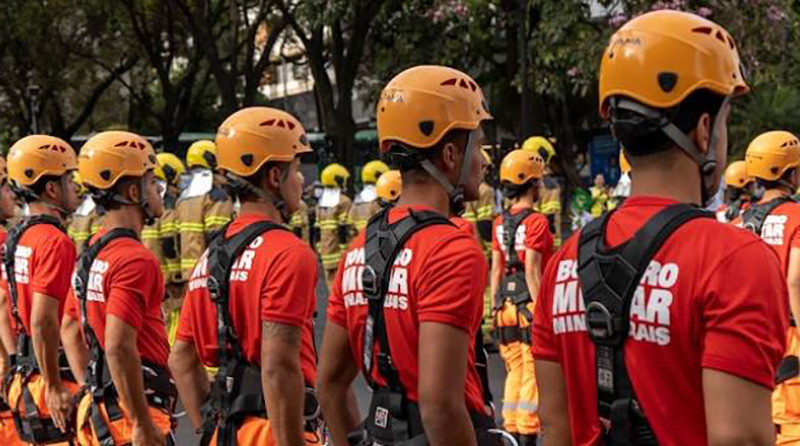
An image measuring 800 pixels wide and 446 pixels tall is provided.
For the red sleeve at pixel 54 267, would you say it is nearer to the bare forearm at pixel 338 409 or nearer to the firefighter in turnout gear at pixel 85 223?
the bare forearm at pixel 338 409

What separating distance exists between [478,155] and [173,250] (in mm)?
9402

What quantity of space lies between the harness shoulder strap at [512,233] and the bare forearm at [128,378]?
15.4 feet

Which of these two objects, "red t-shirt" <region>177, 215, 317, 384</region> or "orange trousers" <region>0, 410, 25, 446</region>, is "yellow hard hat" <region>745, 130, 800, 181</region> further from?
"orange trousers" <region>0, 410, 25, 446</region>

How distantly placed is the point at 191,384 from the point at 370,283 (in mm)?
1410

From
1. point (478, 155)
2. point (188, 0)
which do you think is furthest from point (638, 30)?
point (188, 0)

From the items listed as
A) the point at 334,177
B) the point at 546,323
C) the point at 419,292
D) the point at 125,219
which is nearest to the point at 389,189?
the point at 334,177

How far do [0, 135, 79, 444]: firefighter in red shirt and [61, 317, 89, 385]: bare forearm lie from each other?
65 millimetres

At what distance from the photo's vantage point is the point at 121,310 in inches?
217

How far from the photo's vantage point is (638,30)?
3072 millimetres

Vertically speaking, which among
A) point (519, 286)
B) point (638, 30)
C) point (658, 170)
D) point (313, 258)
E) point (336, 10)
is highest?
point (336, 10)

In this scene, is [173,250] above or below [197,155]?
below

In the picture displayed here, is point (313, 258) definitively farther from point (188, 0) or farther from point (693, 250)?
point (188, 0)

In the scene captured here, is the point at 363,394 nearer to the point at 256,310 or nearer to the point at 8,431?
the point at 8,431

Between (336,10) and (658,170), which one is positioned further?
(336,10)
